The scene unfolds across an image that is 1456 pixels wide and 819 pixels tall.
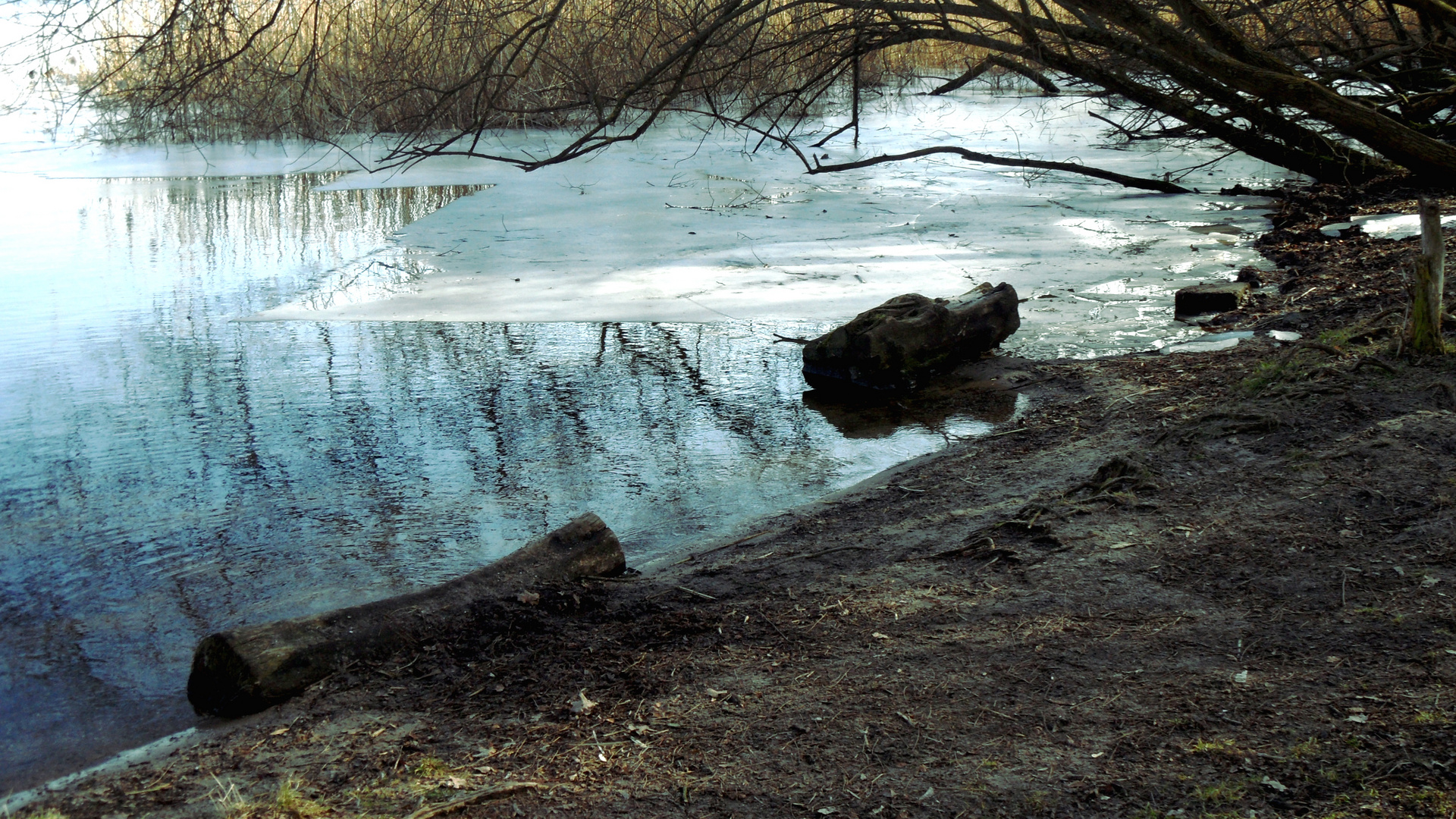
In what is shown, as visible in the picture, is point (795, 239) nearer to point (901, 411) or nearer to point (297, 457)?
point (901, 411)

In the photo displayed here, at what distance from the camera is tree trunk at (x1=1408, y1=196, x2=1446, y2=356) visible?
4.46 m

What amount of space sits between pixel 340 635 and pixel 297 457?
2.19 metres

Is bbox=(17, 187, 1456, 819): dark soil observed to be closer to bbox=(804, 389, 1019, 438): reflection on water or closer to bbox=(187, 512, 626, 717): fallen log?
bbox=(187, 512, 626, 717): fallen log

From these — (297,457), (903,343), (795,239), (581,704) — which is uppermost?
(795,239)

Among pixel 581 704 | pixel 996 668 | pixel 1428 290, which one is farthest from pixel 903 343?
pixel 581 704

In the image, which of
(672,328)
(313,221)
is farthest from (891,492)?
(313,221)

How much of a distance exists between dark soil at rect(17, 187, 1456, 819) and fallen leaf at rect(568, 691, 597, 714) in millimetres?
24

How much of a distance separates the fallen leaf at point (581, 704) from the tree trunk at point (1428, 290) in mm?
3775

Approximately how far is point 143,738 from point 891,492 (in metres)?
2.79

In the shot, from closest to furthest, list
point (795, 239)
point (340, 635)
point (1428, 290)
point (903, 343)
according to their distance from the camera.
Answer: point (340, 635) < point (1428, 290) < point (903, 343) < point (795, 239)

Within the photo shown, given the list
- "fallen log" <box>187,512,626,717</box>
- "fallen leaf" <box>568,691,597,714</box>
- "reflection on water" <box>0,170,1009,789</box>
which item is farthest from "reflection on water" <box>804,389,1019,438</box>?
"fallen leaf" <box>568,691,597,714</box>

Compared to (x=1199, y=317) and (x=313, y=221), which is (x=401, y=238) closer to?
(x=313, y=221)

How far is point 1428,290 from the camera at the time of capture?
14.9 ft

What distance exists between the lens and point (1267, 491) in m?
3.74
